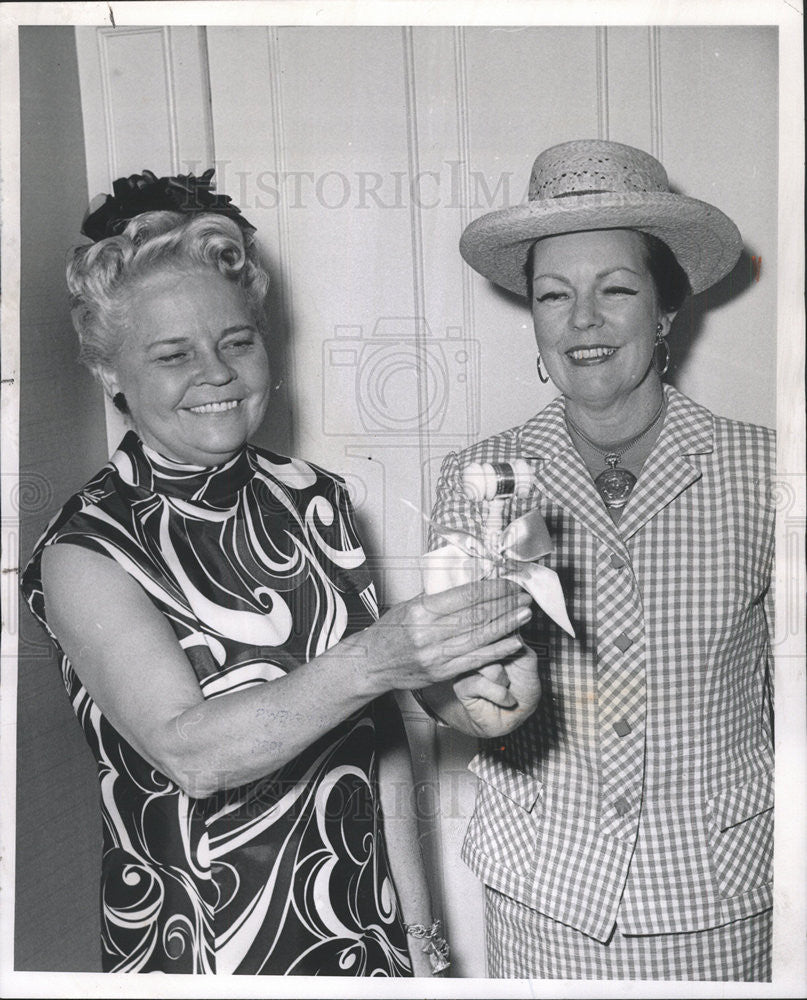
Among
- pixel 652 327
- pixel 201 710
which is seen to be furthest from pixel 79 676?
pixel 652 327

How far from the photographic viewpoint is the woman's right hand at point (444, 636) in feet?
3.55

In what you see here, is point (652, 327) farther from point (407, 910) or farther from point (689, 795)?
point (407, 910)

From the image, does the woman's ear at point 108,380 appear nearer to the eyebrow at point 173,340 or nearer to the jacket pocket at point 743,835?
the eyebrow at point 173,340

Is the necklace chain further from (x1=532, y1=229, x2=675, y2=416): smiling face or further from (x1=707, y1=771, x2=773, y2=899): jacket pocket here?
(x1=707, y1=771, x2=773, y2=899): jacket pocket

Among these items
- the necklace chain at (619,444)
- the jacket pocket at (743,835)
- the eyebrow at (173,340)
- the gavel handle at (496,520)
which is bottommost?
the jacket pocket at (743,835)

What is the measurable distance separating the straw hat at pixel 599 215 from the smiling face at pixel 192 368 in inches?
11.6

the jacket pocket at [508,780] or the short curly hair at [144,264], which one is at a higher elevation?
the short curly hair at [144,264]

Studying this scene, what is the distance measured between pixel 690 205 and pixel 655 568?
0.42 meters

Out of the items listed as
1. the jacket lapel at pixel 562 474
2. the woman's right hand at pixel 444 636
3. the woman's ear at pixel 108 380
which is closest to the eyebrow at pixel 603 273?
the jacket lapel at pixel 562 474

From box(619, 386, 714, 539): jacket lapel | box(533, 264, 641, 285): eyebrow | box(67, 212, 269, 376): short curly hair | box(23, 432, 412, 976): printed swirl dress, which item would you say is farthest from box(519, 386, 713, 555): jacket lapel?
box(67, 212, 269, 376): short curly hair

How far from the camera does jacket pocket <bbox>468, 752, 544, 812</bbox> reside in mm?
1252

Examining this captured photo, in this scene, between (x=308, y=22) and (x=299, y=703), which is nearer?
(x=299, y=703)

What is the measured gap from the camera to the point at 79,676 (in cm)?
124

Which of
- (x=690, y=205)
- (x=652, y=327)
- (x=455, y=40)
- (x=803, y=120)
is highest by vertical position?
(x=455, y=40)
